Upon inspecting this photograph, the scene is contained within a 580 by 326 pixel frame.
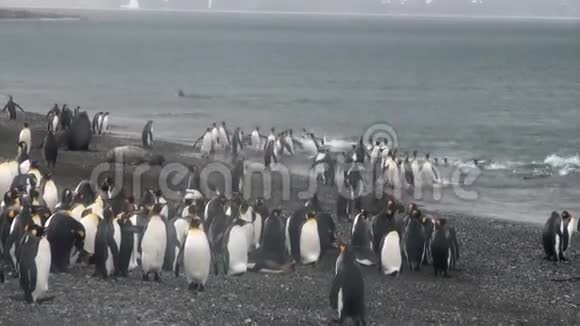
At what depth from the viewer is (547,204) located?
24828 mm

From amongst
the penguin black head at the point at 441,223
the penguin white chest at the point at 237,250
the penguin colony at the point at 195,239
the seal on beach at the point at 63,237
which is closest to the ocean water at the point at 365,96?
the penguin black head at the point at 441,223

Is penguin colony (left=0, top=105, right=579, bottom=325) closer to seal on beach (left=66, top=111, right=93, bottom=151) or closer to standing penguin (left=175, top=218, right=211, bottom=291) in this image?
standing penguin (left=175, top=218, right=211, bottom=291)

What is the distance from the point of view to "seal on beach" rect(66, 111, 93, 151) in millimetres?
23641

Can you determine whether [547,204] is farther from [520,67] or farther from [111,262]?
[520,67]

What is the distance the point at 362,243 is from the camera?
14.3m

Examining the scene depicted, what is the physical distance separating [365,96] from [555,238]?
4865 centimetres

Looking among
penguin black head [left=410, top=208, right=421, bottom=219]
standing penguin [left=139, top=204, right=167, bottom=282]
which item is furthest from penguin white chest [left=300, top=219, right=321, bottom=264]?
standing penguin [left=139, top=204, right=167, bottom=282]

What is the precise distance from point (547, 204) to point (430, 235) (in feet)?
37.1

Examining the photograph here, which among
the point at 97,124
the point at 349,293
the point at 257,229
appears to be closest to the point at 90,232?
the point at 257,229

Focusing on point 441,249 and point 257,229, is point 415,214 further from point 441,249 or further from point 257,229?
point 257,229

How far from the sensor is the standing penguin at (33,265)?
1055 cm

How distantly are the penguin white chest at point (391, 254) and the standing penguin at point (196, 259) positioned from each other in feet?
9.28

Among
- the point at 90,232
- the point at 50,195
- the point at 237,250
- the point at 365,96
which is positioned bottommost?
the point at 237,250

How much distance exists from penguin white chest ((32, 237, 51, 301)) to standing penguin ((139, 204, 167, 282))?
1.61 meters
